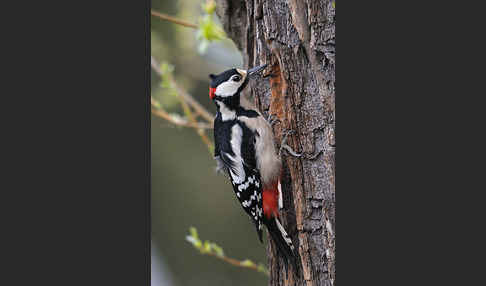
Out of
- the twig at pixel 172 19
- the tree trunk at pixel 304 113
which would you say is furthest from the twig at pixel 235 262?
the twig at pixel 172 19

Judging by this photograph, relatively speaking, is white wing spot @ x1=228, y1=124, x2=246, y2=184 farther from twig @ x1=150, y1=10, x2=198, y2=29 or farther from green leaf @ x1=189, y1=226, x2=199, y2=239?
twig @ x1=150, y1=10, x2=198, y2=29

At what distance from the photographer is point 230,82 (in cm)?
307

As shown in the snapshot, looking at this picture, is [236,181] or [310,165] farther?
[236,181]

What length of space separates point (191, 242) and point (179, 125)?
0.79m

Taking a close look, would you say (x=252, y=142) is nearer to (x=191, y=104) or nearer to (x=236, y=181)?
(x=236, y=181)

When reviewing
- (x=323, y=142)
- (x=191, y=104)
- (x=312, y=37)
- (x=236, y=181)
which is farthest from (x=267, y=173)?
(x=191, y=104)

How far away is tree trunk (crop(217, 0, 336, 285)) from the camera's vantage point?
270cm

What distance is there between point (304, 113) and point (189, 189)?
941 millimetres

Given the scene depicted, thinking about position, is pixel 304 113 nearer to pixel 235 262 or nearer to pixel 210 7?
pixel 210 7

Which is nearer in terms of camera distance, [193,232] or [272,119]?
[272,119]

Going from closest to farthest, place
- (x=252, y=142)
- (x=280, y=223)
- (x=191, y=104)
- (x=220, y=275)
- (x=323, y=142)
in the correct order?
(x=323, y=142), (x=280, y=223), (x=252, y=142), (x=220, y=275), (x=191, y=104)

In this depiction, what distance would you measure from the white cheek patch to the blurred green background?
0.26 metres

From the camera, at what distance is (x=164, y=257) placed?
3.27 metres

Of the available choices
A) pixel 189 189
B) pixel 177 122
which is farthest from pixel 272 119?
pixel 177 122
